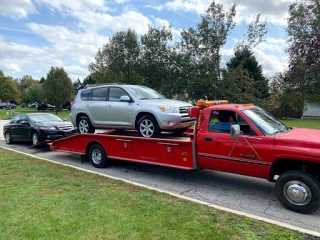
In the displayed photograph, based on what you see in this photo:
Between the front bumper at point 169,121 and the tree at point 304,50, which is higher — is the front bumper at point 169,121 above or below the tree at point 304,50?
below

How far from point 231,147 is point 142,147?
8.01 feet

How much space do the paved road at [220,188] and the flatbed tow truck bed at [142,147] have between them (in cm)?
48

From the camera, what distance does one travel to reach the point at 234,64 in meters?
21.2

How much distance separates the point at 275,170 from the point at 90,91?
5.69 metres

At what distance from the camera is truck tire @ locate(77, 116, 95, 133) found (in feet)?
28.1

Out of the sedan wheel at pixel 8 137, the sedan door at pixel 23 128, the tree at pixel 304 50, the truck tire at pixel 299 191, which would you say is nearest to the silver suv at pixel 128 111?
the truck tire at pixel 299 191

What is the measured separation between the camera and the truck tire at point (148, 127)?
22.9ft

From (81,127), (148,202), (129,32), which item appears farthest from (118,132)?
(129,32)

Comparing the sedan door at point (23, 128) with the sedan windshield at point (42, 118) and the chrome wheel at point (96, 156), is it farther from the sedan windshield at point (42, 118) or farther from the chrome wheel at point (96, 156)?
the chrome wheel at point (96, 156)

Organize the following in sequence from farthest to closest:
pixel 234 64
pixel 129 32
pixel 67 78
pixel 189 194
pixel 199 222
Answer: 1. pixel 67 78
2. pixel 129 32
3. pixel 234 64
4. pixel 189 194
5. pixel 199 222

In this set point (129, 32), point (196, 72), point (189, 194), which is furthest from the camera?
point (129, 32)

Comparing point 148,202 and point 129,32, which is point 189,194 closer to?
point 148,202

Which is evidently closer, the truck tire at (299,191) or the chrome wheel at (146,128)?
the truck tire at (299,191)

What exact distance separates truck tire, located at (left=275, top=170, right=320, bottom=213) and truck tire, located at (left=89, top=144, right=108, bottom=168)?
4.82 meters
